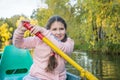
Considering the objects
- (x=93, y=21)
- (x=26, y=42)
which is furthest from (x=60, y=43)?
(x=93, y=21)

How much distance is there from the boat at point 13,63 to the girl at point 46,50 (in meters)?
1.55

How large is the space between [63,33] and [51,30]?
4.7 inches

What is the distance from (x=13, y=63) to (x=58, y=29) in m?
1.96

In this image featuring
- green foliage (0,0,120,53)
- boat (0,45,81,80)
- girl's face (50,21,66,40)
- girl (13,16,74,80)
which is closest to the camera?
girl (13,16,74,80)

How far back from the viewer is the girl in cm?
348

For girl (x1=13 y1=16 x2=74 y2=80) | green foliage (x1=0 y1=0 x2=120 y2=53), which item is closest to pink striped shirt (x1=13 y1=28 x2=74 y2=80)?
girl (x1=13 y1=16 x2=74 y2=80)

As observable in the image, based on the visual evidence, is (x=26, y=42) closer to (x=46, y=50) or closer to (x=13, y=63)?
(x=46, y=50)

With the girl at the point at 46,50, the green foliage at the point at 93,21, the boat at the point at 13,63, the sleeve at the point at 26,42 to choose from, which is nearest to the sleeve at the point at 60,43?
the girl at the point at 46,50

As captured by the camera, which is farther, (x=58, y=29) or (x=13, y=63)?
(x=13, y=63)

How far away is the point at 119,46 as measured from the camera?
25.2m

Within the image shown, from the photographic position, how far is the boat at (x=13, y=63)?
516 cm

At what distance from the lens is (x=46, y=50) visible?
3.53 meters

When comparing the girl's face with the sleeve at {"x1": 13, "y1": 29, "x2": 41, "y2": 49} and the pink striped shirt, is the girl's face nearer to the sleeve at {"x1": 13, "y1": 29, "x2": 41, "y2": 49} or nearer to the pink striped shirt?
the pink striped shirt

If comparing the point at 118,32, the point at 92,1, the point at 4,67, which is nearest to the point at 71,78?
the point at 4,67
